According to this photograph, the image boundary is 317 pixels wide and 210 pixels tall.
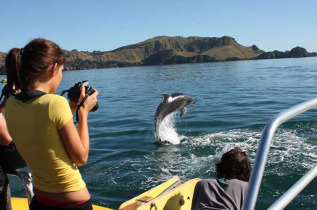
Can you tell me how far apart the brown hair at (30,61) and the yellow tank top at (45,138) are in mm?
198

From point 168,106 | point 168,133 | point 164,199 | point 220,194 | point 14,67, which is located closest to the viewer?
point 14,67

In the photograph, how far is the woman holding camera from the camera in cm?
255

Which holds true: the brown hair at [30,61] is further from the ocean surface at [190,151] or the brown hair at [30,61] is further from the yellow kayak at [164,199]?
the ocean surface at [190,151]

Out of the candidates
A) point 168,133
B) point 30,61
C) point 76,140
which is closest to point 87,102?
point 76,140

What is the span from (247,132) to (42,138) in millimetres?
11226

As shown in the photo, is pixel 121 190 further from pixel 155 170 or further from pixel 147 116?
pixel 147 116

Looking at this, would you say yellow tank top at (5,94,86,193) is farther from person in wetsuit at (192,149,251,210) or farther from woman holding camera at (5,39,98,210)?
person in wetsuit at (192,149,251,210)

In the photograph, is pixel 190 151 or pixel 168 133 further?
pixel 168 133

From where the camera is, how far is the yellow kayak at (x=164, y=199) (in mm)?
4488

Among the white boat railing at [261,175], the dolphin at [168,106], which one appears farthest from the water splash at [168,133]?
the white boat railing at [261,175]

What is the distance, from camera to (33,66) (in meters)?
2.61

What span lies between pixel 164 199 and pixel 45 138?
2636 mm

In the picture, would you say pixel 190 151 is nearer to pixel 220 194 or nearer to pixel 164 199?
pixel 164 199

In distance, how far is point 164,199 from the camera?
471 cm
